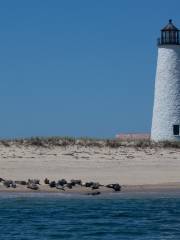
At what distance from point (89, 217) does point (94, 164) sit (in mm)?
8995

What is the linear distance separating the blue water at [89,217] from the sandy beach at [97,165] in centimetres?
219

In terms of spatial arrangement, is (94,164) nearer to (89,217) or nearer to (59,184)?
(59,184)

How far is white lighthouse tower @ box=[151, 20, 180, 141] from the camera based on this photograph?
36.5 meters

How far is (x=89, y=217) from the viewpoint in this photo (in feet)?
69.9

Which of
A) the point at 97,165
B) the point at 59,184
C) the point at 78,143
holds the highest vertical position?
the point at 78,143

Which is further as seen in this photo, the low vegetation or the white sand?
the low vegetation

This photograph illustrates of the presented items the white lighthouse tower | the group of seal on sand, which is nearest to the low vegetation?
the white lighthouse tower

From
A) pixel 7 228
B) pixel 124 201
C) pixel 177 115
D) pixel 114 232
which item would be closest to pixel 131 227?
pixel 114 232

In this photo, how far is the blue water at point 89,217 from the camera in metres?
18.8

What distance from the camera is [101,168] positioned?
97.7ft

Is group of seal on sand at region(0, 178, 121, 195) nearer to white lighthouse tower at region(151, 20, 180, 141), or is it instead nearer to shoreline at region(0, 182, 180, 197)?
shoreline at region(0, 182, 180, 197)

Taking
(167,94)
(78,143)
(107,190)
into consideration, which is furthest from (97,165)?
(167,94)

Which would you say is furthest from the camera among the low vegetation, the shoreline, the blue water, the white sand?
the low vegetation

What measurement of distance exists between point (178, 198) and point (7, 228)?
22.7 ft
